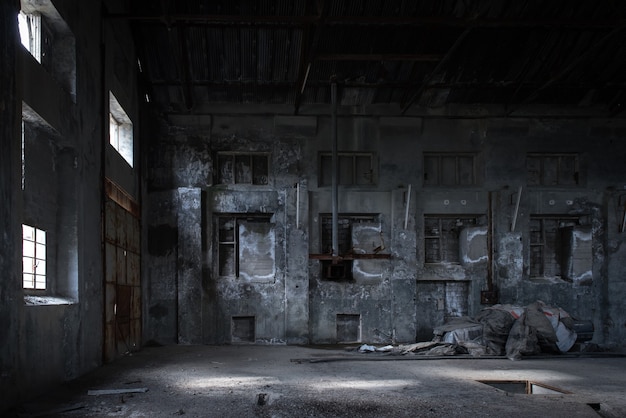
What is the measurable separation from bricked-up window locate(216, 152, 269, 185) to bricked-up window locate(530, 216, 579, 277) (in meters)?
7.48

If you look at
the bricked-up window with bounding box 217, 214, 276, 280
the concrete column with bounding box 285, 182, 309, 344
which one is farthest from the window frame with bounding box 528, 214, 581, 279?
the bricked-up window with bounding box 217, 214, 276, 280

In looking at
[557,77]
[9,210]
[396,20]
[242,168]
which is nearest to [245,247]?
[242,168]

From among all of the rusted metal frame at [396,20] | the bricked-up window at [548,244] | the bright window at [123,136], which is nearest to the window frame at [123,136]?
the bright window at [123,136]

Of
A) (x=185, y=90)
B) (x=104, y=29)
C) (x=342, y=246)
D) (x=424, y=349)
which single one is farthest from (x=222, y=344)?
(x=104, y=29)

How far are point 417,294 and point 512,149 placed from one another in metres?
4.69

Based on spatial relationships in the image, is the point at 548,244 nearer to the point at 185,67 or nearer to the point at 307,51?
the point at 307,51

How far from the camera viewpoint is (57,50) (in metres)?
8.82

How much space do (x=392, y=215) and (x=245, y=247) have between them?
3.99 meters

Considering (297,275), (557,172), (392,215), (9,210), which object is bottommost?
(297,275)

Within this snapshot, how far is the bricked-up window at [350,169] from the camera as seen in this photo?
1557 cm

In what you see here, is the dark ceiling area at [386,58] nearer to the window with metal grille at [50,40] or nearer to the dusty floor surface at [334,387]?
the window with metal grille at [50,40]

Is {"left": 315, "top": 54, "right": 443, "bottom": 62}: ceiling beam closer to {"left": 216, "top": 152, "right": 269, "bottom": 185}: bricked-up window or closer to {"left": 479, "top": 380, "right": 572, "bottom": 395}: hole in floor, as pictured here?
{"left": 216, "top": 152, "right": 269, "bottom": 185}: bricked-up window

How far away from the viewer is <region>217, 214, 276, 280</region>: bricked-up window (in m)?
15.1

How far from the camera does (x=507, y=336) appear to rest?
1245 centimetres
